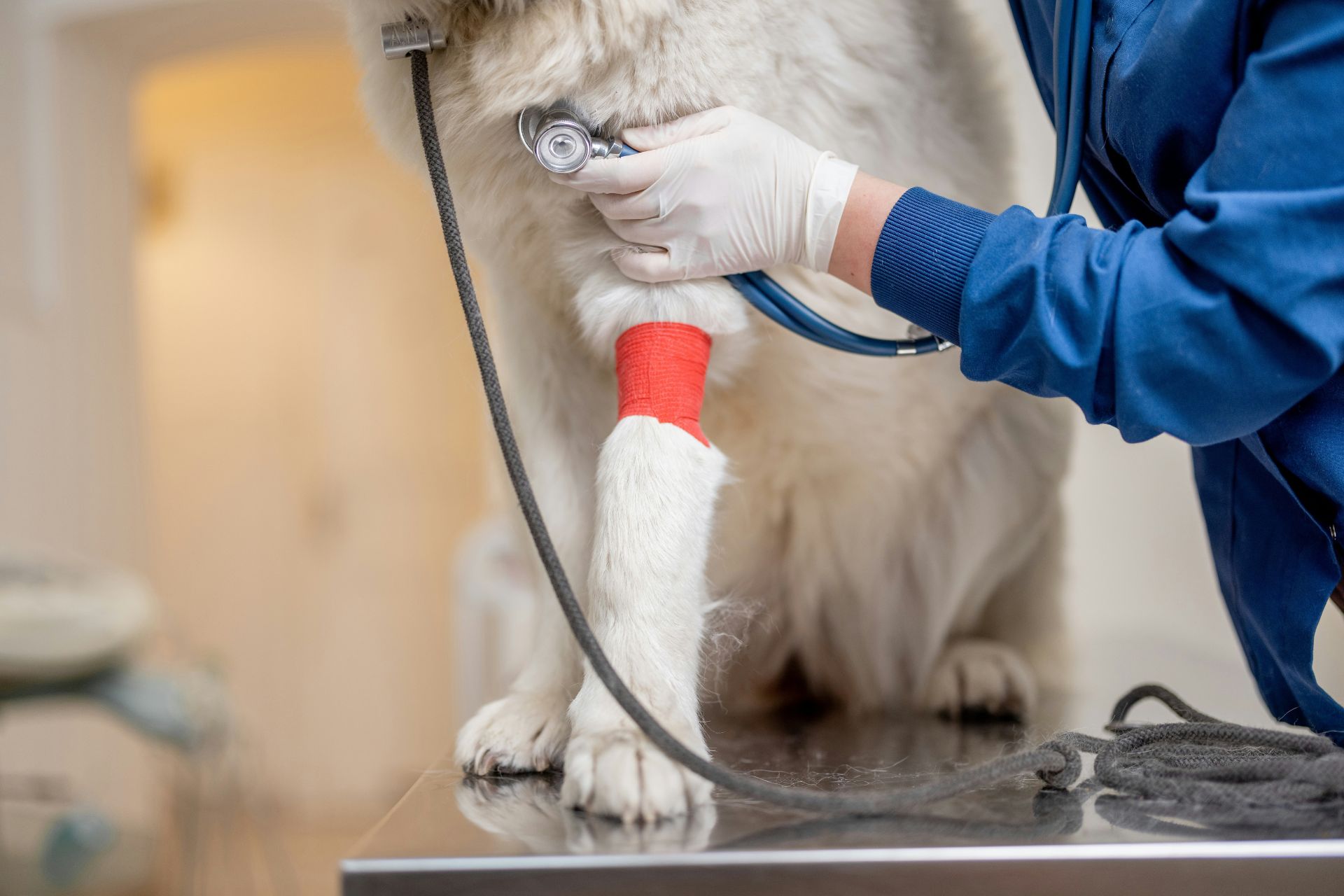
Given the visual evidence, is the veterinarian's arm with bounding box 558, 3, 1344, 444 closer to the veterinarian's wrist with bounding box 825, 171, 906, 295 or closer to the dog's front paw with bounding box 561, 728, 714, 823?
the veterinarian's wrist with bounding box 825, 171, 906, 295

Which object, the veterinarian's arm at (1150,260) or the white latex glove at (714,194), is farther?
the white latex glove at (714,194)

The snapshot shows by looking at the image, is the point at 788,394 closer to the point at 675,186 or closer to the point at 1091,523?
the point at 675,186

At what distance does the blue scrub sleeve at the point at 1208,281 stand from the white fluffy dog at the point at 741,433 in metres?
0.25

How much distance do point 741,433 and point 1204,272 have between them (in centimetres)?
52

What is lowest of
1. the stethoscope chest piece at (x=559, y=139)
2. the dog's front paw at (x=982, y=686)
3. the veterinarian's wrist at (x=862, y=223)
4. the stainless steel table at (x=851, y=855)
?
the dog's front paw at (x=982, y=686)

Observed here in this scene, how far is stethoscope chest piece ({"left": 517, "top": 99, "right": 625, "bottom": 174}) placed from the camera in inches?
31.4

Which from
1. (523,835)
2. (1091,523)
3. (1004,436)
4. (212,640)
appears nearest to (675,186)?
(523,835)

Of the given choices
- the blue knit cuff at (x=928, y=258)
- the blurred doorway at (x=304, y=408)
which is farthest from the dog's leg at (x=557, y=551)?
the blurred doorway at (x=304, y=408)

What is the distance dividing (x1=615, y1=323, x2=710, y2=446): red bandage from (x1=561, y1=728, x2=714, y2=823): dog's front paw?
255 mm

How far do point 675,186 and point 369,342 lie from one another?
4.25 m

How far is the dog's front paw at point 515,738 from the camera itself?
34.6 inches

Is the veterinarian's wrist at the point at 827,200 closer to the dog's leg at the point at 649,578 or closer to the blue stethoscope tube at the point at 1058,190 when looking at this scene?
the blue stethoscope tube at the point at 1058,190

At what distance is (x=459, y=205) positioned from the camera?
902mm

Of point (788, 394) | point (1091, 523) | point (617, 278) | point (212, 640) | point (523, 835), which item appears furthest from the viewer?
point (212, 640)
